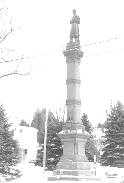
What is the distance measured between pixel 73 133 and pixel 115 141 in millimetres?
9590

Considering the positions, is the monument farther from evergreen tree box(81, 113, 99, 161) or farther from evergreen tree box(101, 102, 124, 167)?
evergreen tree box(101, 102, 124, 167)

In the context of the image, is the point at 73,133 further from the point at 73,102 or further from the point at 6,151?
the point at 6,151

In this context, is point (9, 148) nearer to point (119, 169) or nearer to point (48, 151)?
point (48, 151)

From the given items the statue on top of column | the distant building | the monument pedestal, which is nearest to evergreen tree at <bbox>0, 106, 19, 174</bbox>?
the monument pedestal

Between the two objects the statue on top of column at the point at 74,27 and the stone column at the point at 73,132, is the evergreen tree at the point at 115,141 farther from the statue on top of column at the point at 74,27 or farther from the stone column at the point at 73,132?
the statue on top of column at the point at 74,27

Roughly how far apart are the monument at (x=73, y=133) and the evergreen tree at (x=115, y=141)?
27.6ft

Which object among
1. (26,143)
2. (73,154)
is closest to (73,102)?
(73,154)

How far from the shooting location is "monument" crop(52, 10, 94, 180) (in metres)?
27.3

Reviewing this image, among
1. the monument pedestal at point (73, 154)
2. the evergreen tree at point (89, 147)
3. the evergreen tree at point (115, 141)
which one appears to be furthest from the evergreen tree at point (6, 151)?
the evergreen tree at point (115, 141)

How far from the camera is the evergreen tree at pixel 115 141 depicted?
118 feet

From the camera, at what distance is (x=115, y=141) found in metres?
36.1

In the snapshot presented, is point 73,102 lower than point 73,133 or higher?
higher

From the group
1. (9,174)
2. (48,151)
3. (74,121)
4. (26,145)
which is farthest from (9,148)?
(26,145)

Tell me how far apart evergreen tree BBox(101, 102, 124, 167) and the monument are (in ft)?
27.6
